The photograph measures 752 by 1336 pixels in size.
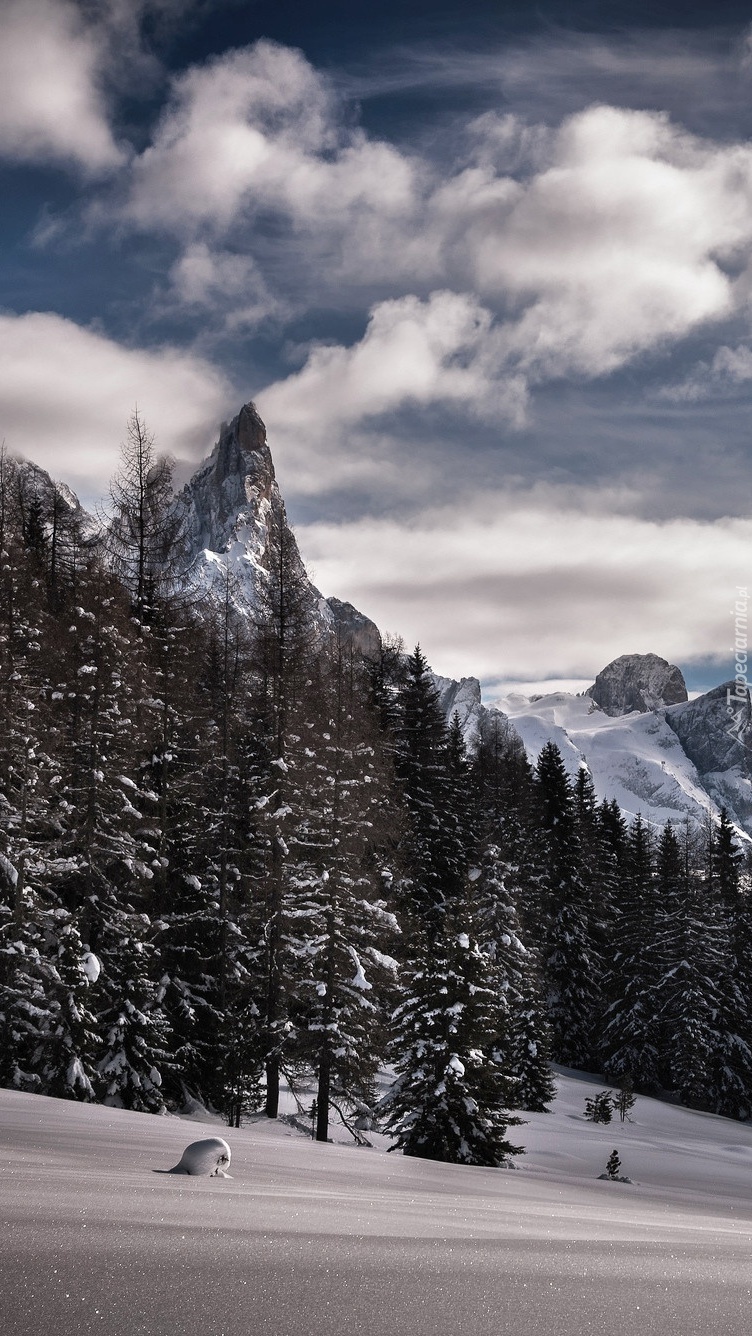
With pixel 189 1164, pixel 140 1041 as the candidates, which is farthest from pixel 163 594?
pixel 189 1164

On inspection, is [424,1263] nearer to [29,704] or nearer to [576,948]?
[29,704]

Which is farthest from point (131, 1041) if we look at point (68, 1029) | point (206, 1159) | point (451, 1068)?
point (206, 1159)

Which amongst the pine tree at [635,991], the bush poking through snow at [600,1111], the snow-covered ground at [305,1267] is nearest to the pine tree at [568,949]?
the pine tree at [635,991]

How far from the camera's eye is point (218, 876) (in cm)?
2967

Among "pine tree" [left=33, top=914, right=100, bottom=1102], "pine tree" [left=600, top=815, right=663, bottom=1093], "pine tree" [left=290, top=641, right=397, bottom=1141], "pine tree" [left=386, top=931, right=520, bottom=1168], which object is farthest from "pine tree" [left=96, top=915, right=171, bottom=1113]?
"pine tree" [left=600, top=815, right=663, bottom=1093]

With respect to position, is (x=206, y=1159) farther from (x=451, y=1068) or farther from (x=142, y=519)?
(x=142, y=519)

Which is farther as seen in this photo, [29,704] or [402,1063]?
[29,704]

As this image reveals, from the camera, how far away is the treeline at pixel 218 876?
20.2 meters

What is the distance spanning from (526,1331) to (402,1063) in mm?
19180

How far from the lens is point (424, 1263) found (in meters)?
2.92

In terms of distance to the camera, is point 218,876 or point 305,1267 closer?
point 305,1267

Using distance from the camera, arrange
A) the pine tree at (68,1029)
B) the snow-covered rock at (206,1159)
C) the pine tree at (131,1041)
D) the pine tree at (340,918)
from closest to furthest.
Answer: the snow-covered rock at (206,1159) → the pine tree at (68,1029) → the pine tree at (131,1041) → the pine tree at (340,918)

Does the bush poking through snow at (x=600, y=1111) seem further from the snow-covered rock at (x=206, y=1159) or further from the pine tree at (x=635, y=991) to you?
the snow-covered rock at (x=206, y=1159)

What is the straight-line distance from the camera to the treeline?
2017 cm
